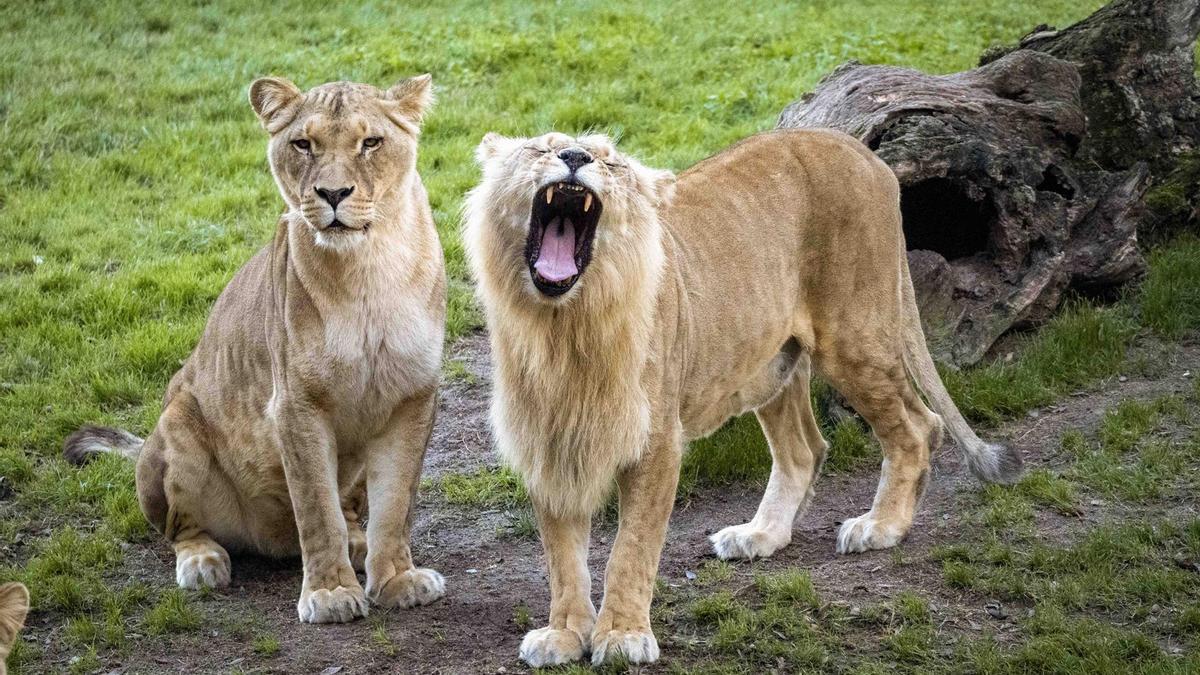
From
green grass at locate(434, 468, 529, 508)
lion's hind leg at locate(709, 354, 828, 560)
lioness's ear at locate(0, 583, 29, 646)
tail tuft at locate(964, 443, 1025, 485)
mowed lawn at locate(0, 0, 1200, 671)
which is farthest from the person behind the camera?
green grass at locate(434, 468, 529, 508)

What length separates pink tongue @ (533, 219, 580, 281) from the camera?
14.9 feet

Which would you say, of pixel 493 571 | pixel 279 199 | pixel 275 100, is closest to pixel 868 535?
pixel 493 571

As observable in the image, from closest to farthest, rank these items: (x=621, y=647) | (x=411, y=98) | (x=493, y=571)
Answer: (x=621, y=647) → (x=411, y=98) → (x=493, y=571)

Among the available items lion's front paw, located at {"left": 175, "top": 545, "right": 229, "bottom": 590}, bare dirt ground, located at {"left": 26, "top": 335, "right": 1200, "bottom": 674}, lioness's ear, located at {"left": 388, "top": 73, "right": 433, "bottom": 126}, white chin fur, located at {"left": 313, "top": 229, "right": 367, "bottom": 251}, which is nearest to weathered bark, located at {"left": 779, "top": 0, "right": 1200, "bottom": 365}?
bare dirt ground, located at {"left": 26, "top": 335, "right": 1200, "bottom": 674}

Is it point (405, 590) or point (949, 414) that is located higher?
point (949, 414)

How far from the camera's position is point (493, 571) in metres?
5.82

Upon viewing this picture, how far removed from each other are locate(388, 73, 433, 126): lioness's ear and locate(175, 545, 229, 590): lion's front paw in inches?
76.2

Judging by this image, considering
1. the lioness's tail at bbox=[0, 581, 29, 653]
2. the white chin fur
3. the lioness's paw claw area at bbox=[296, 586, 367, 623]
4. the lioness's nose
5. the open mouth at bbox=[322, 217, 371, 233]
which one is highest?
the lioness's nose

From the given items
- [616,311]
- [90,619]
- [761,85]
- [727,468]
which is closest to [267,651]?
[90,619]

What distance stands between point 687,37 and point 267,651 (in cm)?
889

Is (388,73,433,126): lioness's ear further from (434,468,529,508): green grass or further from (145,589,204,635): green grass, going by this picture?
(145,589,204,635): green grass

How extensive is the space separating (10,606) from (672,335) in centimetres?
230

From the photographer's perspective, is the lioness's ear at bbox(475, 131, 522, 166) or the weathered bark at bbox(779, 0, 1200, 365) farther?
the weathered bark at bbox(779, 0, 1200, 365)

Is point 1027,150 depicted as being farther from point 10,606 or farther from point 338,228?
point 10,606
